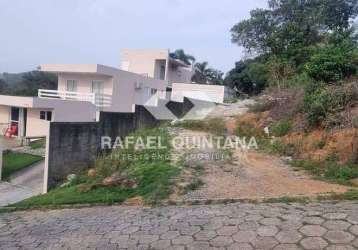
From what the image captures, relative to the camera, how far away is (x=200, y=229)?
4445 mm

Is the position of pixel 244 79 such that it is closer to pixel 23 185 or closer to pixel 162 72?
pixel 162 72

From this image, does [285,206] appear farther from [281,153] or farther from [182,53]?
[182,53]

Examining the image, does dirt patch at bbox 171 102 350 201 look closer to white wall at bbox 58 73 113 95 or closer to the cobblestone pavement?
the cobblestone pavement

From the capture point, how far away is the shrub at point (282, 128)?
1041 centimetres

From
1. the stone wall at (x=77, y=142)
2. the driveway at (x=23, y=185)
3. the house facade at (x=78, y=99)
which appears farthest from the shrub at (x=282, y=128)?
the driveway at (x=23, y=185)

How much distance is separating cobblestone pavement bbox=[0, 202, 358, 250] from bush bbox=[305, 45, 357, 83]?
22.1 ft

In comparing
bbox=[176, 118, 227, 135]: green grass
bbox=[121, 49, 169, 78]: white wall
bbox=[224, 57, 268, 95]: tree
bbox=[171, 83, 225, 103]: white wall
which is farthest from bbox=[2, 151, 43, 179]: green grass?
bbox=[224, 57, 268, 95]: tree

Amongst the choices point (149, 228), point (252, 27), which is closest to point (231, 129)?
point (149, 228)

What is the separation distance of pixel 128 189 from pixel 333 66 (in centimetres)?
750

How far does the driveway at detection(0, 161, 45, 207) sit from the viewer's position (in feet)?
30.7

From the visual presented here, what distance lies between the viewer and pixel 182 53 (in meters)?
36.5

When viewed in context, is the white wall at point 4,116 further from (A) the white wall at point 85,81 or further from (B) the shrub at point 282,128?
(B) the shrub at point 282,128

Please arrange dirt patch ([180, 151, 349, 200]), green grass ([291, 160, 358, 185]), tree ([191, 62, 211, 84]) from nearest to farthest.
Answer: dirt patch ([180, 151, 349, 200]) < green grass ([291, 160, 358, 185]) < tree ([191, 62, 211, 84])

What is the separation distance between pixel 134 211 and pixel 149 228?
920 millimetres
